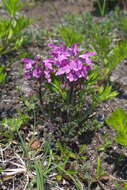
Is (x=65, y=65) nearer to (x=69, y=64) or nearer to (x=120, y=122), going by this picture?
(x=69, y=64)

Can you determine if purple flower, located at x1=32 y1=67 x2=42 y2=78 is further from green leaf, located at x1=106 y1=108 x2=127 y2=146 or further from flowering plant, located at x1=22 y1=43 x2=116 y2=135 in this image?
green leaf, located at x1=106 y1=108 x2=127 y2=146

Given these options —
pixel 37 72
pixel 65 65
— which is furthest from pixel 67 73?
pixel 37 72

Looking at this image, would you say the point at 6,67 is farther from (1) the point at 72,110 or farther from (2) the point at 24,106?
(1) the point at 72,110

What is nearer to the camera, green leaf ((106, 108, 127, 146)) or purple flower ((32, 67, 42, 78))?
green leaf ((106, 108, 127, 146))

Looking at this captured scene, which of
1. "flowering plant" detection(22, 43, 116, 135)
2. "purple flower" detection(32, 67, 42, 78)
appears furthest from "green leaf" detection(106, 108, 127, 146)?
"purple flower" detection(32, 67, 42, 78)

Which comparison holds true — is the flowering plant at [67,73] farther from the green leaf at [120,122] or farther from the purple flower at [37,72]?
the green leaf at [120,122]

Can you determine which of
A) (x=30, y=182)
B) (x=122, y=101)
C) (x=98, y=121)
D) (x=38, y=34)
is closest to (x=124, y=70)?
(x=122, y=101)

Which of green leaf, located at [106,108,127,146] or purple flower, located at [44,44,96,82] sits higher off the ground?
purple flower, located at [44,44,96,82]

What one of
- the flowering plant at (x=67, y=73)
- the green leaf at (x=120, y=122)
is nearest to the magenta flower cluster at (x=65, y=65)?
the flowering plant at (x=67, y=73)
